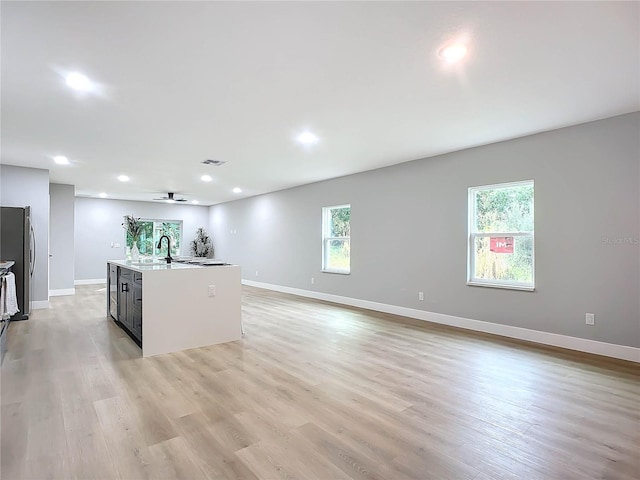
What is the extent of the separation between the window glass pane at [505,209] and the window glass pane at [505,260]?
0.15 meters

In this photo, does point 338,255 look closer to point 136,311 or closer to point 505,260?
point 505,260

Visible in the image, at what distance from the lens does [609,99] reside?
10.7 feet

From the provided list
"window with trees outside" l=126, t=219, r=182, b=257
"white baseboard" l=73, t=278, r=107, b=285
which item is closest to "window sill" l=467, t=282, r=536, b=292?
"window with trees outside" l=126, t=219, r=182, b=257

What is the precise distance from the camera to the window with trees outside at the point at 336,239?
7023mm

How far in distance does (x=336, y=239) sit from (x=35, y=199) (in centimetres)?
551

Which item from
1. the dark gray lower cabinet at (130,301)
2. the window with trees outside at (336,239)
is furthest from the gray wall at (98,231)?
the window with trees outside at (336,239)

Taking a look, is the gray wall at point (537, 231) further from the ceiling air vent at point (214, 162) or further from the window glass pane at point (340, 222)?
the ceiling air vent at point (214, 162)

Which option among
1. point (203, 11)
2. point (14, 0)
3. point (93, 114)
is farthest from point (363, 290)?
point (14, 0)

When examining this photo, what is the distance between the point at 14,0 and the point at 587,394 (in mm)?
4635

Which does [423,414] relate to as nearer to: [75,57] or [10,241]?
[75,57]

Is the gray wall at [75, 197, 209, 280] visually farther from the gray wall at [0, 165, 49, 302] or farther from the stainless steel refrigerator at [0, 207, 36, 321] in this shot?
the stainless steel refrigerator at [0, 207, 36, 321]

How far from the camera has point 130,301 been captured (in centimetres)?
436

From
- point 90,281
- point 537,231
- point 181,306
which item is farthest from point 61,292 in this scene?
point 537,231

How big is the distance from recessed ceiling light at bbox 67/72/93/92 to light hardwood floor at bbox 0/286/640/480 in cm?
252
